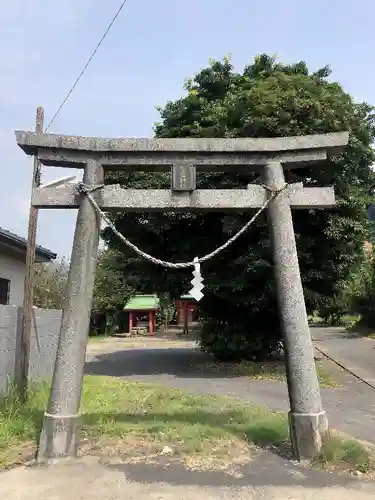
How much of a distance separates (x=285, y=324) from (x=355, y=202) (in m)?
8.85

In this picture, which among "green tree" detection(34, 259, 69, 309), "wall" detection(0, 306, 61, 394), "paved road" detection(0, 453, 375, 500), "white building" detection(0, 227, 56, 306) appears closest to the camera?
"paved road" detection(0, 453, 375, 500)

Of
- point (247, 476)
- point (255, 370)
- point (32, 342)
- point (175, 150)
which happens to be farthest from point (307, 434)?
point (255, 370)

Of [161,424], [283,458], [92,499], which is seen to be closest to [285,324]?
[283,458]

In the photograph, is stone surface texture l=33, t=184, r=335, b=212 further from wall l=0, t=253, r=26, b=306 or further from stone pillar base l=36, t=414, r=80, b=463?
wall l=0, t=253, r=26, b=306

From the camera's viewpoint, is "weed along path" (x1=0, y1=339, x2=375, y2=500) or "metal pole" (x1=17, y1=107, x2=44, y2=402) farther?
"metal pole" (x1=17, y1=107, x2=44, y2=402)

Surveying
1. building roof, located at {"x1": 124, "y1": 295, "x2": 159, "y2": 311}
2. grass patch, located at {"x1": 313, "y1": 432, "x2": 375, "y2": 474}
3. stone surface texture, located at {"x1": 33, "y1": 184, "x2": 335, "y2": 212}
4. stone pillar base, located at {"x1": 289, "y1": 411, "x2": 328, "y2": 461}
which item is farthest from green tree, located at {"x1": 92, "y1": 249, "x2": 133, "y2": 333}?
grass patch, located at {"x1": 313, "y1": 432, "x2": 375, "y2": 474}

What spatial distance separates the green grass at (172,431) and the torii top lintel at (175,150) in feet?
11.7

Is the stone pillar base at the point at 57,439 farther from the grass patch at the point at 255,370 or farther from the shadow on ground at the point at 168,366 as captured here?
the shadow on ground at the point at 168,366

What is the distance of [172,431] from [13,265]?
8693 millimetres

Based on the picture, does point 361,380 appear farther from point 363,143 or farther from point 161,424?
point 161,424

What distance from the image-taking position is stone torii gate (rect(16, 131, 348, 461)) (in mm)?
6660

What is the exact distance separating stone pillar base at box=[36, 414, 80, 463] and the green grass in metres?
0.28

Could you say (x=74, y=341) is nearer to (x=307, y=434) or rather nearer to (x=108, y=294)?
(x=307, y=434)

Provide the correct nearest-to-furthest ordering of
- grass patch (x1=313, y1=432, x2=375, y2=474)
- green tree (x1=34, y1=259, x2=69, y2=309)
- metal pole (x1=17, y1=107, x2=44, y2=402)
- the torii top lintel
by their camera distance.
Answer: grass patch (x1=313, y1=432, x2=375, y2=474), the torii top lintel, metal pole (x1=17, y1=107, x2=44, y2=402), green tree (x1=34, y1=259, x2=69, y2=309)
